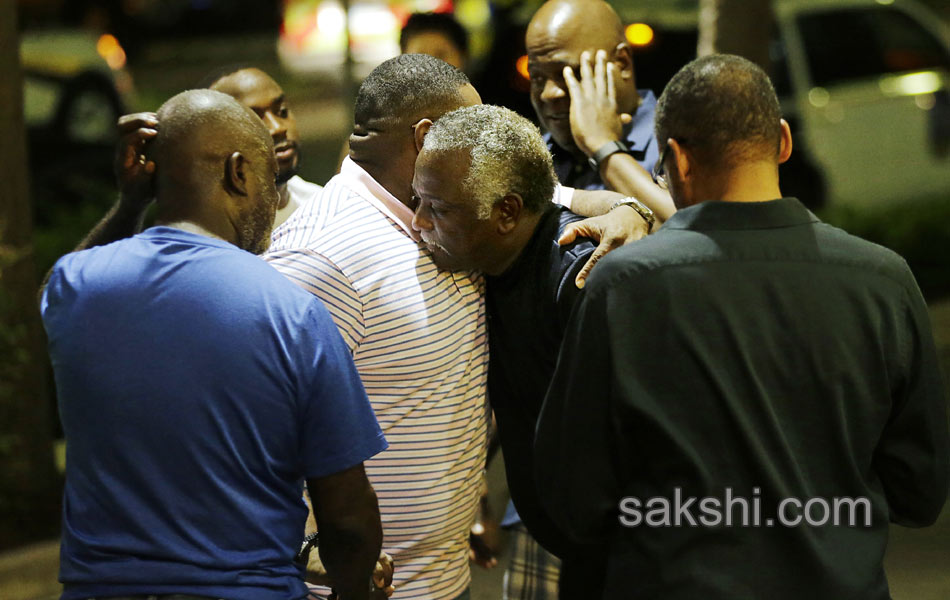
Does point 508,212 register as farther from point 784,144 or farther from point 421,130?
point 784,144

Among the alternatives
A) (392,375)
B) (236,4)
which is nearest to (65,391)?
(392,375)

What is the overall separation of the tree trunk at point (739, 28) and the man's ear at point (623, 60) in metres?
2.48

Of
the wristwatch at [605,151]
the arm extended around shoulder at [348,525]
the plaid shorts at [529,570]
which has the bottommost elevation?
the plaid shorts at [529,570]

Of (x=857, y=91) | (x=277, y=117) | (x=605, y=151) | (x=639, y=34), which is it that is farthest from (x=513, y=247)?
(x=857, y=91)

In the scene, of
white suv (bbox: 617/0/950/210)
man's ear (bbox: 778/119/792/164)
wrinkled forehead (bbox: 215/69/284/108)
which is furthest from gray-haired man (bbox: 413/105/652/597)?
white suv (bbox: 617/0/950/210)

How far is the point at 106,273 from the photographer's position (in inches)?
90.7

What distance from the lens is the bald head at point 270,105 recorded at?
3.85m

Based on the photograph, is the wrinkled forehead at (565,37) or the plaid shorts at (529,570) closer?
the plaid shorts at (529,570)

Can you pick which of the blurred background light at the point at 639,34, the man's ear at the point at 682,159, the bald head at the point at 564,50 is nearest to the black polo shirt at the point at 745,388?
the man's ear at the point at 682,159

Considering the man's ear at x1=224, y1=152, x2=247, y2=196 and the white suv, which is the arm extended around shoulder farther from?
the white suv

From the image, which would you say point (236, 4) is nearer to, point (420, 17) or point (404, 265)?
point (420, 17)

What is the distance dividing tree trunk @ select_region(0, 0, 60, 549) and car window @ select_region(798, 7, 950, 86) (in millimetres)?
6020

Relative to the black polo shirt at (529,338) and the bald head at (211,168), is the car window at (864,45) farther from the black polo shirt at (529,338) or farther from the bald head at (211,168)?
the bald head at (211,168)

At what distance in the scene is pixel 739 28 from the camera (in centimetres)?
607
